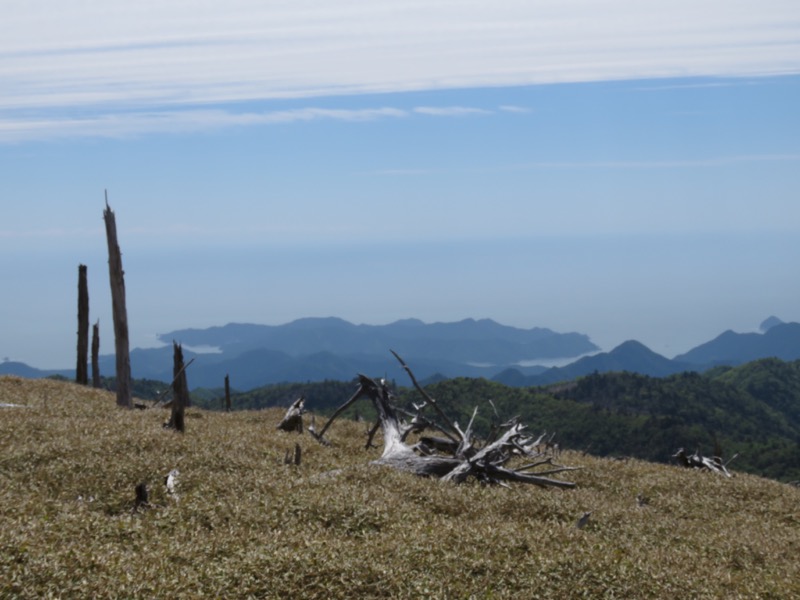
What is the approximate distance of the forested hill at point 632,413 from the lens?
130 meters

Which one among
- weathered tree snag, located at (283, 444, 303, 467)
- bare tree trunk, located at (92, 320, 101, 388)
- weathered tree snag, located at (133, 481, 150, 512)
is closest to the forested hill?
bare tree trunk, located at (92, 320, 101, 388)

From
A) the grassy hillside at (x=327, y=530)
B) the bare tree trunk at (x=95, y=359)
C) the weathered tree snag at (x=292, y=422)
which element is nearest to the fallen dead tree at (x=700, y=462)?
the grassy hillside at (x=327, y=530)

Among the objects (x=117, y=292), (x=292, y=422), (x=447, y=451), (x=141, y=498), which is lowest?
(x=447, y=451)

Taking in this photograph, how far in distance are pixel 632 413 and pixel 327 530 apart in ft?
497

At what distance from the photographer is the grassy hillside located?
41.8 feet

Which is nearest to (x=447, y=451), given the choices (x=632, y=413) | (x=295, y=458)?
(x=295, y=458)

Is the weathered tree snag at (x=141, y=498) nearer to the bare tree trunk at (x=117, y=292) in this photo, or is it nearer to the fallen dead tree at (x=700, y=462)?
the bare tree trunk at (x=117, y=292)

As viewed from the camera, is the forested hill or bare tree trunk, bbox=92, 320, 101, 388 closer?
bare tree trunk, bbox=92, 320, 101, 388

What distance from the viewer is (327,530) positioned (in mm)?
15727

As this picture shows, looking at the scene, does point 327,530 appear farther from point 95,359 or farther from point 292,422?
point 95,359

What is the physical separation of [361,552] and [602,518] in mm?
7587

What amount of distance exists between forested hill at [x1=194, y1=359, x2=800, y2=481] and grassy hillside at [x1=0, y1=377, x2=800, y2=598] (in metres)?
79.8

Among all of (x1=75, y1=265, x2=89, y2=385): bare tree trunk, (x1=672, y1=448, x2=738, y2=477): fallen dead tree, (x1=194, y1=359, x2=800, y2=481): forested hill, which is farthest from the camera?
(x1=194, y1=359, x2=800, y2=481): forested hill

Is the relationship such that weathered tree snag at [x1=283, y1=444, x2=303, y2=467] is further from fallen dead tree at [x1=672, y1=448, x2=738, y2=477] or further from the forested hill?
the forested hill
